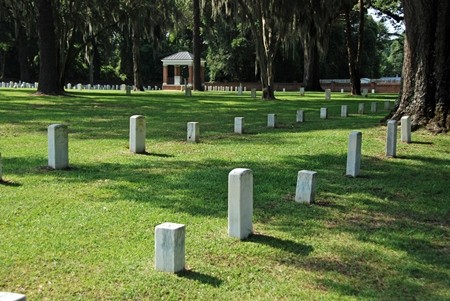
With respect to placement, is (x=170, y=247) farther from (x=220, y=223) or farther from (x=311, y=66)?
(x=311, y=66)

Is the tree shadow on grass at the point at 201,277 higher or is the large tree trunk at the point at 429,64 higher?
the large tree trunk at the point at 429,64

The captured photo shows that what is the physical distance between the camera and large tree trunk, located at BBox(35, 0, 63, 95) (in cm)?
2814

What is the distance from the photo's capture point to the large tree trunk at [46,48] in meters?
28.1

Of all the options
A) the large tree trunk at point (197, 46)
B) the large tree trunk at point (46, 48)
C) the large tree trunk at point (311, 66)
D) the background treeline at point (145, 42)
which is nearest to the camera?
the large tree trunk at point (46, 48)

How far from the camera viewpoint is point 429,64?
14.4 meters

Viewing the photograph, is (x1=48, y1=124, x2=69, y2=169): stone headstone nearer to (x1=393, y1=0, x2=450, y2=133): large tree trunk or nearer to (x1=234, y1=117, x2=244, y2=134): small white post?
(x1=234, y1=117, x2=244, y2=134): small white post

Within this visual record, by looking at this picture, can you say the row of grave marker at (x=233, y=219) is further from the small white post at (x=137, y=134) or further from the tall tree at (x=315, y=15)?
the tall tree at (x=315, y=15)

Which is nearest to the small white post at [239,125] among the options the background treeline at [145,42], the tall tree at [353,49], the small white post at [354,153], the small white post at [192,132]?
the small white post at [192,132]

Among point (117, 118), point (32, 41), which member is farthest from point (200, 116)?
point (32, 41)

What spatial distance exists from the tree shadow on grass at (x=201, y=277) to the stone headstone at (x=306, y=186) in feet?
9.15

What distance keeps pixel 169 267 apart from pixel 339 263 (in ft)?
5.29

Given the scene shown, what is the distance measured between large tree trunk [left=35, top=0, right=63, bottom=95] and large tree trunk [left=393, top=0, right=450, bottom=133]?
19626 mm

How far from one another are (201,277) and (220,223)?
1.57 metres

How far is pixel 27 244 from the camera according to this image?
17.6 ft
